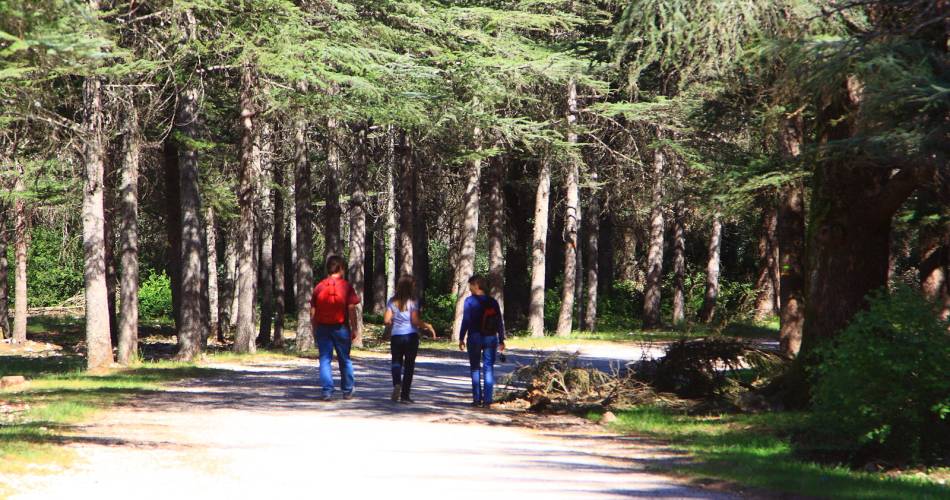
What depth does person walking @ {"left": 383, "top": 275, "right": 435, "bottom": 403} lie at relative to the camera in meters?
15.9

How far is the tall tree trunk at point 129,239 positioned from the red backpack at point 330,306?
8.59m

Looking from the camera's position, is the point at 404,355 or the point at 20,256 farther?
the point at 20,256

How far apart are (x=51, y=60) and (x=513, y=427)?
6949mm

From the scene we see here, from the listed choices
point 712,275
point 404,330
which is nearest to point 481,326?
point 404,330

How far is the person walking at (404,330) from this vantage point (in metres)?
15.9

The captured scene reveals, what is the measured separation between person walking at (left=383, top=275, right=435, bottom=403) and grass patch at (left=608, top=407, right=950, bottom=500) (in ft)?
8.94

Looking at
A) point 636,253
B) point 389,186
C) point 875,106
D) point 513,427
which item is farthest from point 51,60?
point 636,253

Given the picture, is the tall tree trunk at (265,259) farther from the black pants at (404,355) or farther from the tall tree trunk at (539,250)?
the black pants at (404,355)

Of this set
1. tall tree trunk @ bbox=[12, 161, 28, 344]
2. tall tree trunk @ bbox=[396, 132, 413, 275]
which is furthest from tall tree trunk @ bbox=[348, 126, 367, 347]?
tall tree trunk @ bbox=[12, 161, 28, 344]

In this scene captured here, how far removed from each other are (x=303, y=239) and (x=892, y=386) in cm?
2112

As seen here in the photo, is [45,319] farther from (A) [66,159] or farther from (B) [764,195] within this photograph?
(B) [764,195]

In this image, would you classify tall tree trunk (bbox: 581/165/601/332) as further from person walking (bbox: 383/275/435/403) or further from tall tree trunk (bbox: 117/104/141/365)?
person walking (bbox: 383/275/435/403)

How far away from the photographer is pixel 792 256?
22.3 m

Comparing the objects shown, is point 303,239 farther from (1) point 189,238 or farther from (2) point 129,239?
(2) point 129,239
